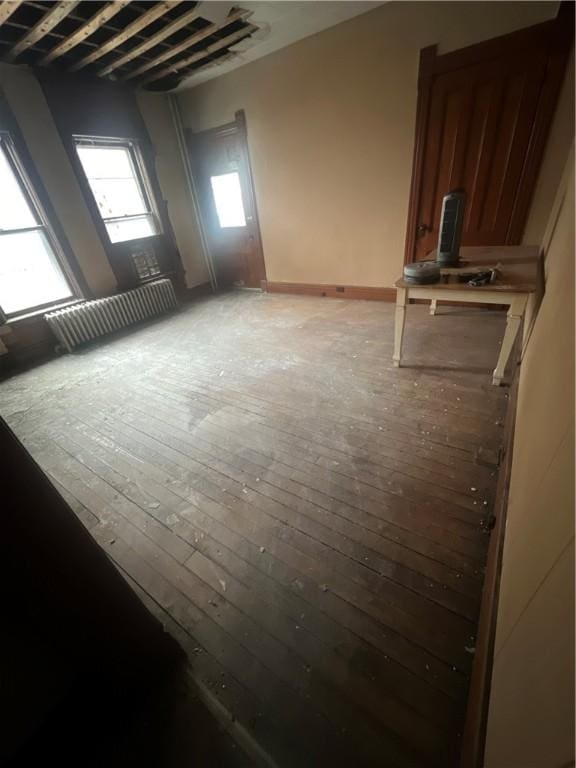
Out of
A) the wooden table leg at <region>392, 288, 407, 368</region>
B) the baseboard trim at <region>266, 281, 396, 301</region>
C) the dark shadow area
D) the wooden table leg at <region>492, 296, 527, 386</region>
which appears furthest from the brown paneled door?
the dark shadow area

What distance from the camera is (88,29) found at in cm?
272

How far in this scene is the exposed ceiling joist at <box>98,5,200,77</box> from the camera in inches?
107

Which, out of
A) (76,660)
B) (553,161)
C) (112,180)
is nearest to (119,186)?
(112,180)

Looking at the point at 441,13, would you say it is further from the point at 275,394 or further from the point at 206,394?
the point at 206,394

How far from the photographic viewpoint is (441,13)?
269cm

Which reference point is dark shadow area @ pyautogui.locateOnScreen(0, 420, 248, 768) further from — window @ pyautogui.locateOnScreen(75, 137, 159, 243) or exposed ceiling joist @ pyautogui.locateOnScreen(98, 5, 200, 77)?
window @ pyautogui.locateOnScreen(75, 137, 159, 243)

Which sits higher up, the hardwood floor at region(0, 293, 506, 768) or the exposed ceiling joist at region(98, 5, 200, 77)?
the exposed ceiling joist at region(98, 5, 200, 77)

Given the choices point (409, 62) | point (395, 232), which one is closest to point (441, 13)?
point (409, 62)

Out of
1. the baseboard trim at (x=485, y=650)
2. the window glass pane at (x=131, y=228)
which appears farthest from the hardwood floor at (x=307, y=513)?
the window glass pane at (x=131, y=228)

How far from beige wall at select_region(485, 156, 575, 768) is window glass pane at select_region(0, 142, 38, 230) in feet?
16.0

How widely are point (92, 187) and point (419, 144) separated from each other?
3944mm

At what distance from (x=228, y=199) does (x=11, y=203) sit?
2710 millimetres

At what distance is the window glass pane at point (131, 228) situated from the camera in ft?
14.2

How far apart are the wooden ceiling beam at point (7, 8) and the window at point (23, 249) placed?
1.12 m
